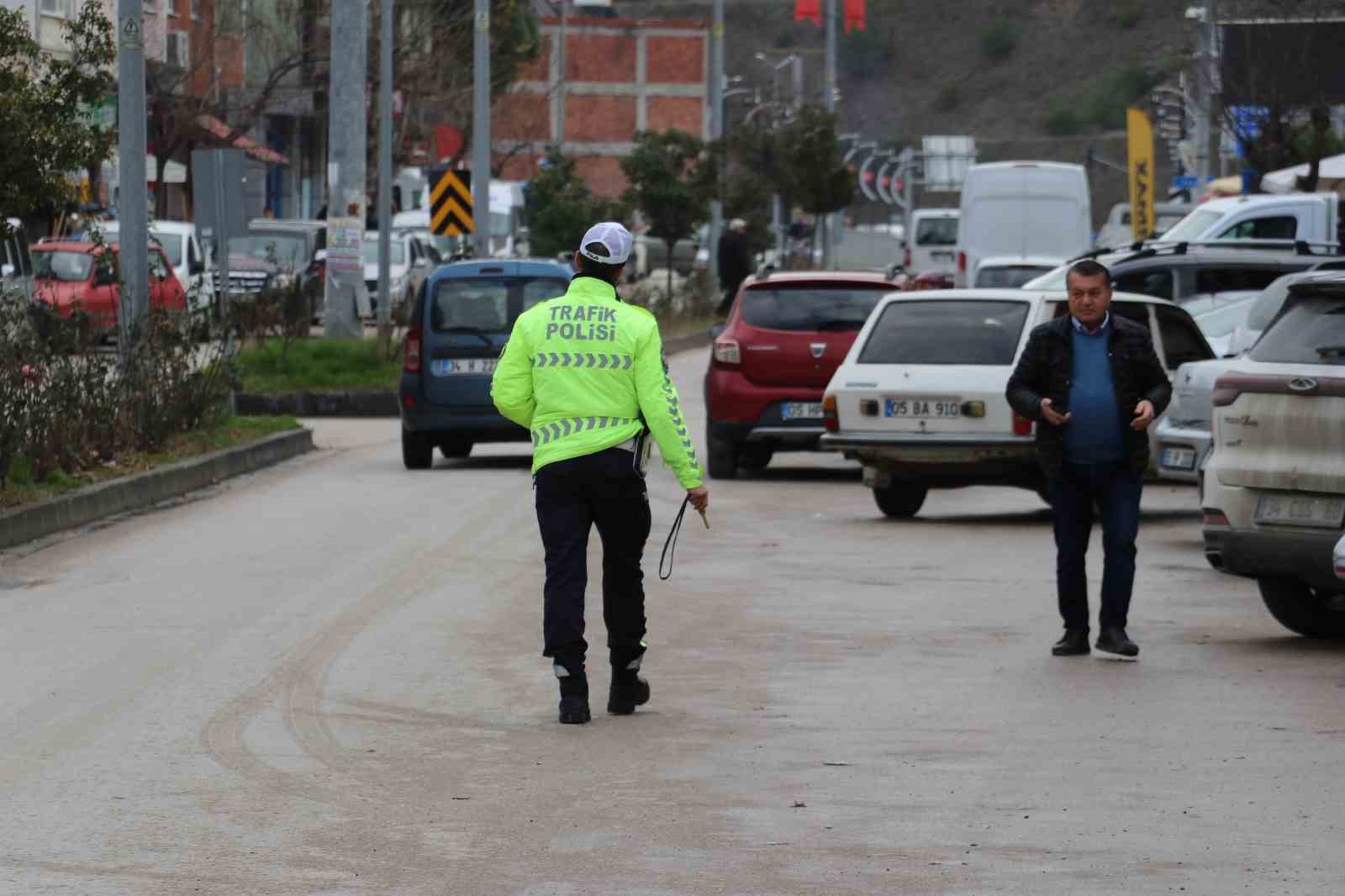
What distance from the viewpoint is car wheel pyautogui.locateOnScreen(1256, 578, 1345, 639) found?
38.4 feet

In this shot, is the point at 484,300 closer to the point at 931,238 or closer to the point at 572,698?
→ the point at 572,698

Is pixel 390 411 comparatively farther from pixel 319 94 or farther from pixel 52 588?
pixel 319 94

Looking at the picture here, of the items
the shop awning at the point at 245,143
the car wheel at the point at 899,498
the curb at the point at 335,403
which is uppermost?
the shop awning at the point at 245,143

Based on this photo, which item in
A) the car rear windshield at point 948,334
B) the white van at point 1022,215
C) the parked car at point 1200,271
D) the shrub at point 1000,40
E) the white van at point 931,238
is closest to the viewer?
the car rear windshield at point 948,334

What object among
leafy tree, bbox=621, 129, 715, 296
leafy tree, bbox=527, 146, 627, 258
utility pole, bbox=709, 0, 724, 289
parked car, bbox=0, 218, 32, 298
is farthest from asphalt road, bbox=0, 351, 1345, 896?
utility pole, bbox=709, 0, 724, 289

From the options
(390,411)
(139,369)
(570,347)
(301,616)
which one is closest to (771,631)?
(301,616)

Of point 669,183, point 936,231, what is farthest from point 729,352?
point 936,231

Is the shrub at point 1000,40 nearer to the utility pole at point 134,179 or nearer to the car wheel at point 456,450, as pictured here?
the car wheel at point 456,450

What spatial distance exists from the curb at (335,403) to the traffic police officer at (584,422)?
773 inches

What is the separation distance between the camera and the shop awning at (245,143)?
55156 mm

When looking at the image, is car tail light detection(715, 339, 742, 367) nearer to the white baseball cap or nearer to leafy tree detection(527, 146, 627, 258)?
the white baseball cap

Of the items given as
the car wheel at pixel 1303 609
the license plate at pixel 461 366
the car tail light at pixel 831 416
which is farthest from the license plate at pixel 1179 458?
the license plate at pixel 461 366

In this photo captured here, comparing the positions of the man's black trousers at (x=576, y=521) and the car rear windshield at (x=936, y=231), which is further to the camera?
the car rear windshield at (x=936, y=231)

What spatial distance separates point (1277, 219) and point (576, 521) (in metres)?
24.4
